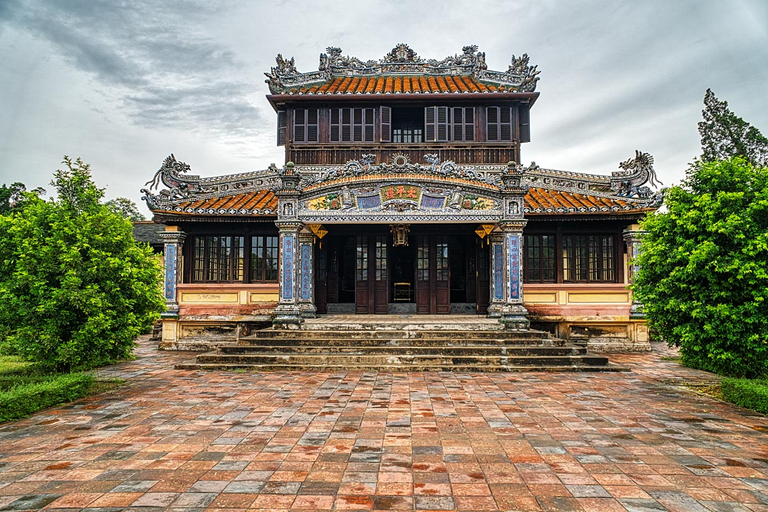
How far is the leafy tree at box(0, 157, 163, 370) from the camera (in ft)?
28.2

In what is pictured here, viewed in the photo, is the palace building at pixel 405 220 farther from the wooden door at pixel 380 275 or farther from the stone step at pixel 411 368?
the stone step at pixel 411 368

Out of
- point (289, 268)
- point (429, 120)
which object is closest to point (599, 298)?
point (429, 120)

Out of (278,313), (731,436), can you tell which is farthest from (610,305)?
(278,313)

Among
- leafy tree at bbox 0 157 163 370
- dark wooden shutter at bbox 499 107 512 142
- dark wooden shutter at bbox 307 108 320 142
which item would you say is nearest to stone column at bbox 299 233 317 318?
dark wooden shutter at bbox 307 108 320 142

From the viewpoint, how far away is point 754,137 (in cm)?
2148

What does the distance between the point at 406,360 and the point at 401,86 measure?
1154cm

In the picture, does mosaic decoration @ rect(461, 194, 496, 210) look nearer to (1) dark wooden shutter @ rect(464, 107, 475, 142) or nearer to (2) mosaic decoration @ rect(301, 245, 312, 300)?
(1) dark wooden shutter @ rect(464, 107, 475, 142)

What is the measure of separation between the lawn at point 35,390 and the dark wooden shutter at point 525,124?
52.9ft

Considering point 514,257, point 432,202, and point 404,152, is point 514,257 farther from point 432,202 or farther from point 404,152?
point 404,152

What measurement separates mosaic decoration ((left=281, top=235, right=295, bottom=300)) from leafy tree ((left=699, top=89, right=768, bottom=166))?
1975 cm

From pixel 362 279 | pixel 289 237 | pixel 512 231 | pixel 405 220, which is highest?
pixel 405 220

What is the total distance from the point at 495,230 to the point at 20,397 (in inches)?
491

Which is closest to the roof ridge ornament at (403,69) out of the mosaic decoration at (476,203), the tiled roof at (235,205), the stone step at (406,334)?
the tiled roof at (235,205)

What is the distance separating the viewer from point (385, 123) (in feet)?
58.4
